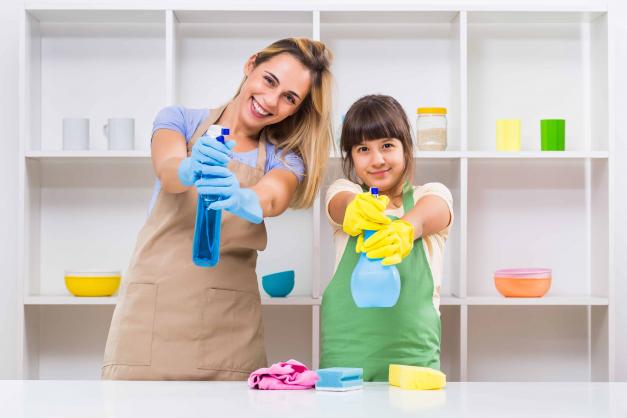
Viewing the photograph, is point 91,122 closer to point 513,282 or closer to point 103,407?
point 513,282

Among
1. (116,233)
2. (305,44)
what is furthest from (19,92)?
(305,44)

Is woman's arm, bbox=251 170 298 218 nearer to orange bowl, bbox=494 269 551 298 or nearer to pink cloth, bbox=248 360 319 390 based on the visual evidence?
pink cloth, bbox=248 360 319 390

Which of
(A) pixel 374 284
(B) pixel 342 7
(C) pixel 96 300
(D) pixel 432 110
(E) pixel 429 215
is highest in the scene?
(B) pixel 342 7

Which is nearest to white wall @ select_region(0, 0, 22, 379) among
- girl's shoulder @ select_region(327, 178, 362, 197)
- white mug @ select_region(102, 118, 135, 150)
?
white mug @ select_region(102, 118, 135, 150)

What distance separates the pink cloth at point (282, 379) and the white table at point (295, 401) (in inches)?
0.9

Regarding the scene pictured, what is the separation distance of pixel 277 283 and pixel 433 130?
0.70 meters

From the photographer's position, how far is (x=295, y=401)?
125 cm

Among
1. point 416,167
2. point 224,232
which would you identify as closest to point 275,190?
point 224,232

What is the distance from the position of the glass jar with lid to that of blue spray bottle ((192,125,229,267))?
1156mm

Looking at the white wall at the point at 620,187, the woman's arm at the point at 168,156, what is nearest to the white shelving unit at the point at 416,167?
the white wall at the point at 620,187

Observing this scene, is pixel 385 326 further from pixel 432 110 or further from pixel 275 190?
pixel 432 110

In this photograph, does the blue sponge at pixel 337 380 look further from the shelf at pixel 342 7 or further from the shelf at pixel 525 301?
the shelf at pixel 342 7

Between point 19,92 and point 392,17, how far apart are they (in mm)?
1239

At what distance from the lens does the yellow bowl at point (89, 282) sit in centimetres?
269
